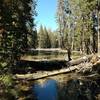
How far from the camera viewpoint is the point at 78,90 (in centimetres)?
2248

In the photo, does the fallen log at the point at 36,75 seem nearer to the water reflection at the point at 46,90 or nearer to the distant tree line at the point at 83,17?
the water reflection at the point at 46,90

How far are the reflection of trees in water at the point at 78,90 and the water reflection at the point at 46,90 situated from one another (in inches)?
23.8

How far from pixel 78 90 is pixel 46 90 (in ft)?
9.59

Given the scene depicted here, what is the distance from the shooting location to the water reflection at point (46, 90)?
20.3m

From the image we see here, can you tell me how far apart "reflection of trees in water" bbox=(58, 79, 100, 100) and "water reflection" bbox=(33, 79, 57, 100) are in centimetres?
60

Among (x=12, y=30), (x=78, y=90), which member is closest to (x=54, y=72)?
(x=12, y=30)

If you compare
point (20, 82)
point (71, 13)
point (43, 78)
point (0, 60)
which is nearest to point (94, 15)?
point (71, 13)

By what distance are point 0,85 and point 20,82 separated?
5.26 meters

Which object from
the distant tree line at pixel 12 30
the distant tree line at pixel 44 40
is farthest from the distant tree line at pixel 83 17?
the distant tree line at pixel 44 40

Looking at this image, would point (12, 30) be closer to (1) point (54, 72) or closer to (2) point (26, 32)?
(1) point (54, 72)

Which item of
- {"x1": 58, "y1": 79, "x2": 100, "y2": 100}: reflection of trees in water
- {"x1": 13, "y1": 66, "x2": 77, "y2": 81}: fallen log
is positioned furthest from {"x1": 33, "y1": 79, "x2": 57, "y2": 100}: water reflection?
{"x1": 13, "y1": 66, "x2": 77, "y2": 81}: fallen log

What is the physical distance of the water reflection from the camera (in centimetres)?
2033

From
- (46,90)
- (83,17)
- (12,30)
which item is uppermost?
(83,17)

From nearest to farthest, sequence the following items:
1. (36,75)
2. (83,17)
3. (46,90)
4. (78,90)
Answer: (78,90)
(46,90)
(36,75)
(83,17)
